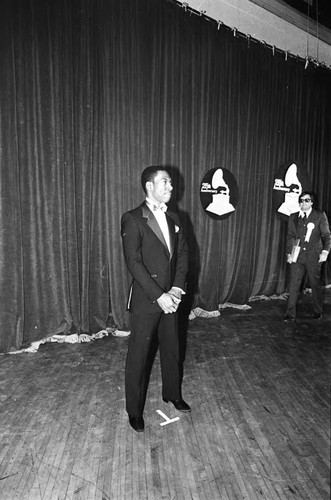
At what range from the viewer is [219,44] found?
474 cm

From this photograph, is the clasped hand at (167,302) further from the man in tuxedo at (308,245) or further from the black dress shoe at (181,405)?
the man in tuxedo at (308,245)

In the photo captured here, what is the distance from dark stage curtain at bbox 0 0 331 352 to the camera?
3.52 m

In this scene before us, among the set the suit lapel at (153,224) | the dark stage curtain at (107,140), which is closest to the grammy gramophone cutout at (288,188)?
the dark stage curtain at (107,140)

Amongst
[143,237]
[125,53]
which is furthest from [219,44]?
[143,237]

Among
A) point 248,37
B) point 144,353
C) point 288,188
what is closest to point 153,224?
point 144,353

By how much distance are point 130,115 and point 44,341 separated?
2.42m

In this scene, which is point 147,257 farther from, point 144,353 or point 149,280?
point 144,353

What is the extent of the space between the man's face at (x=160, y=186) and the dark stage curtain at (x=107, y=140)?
158cm

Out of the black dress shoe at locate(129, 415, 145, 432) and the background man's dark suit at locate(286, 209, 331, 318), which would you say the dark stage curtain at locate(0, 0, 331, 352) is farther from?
the black dress shoe at locate(129, 415, 145, 432)

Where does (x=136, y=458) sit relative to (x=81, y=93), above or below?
below

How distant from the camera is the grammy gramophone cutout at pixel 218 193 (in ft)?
15.8

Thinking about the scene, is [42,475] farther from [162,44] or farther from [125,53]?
[162,44]

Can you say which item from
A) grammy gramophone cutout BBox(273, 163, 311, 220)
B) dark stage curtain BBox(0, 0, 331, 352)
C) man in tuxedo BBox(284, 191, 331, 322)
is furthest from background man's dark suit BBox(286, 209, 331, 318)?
grammy gramophone cutout BBox(273, 163, 311, 220)

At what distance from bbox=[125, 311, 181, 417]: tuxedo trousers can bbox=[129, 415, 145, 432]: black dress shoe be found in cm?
3
